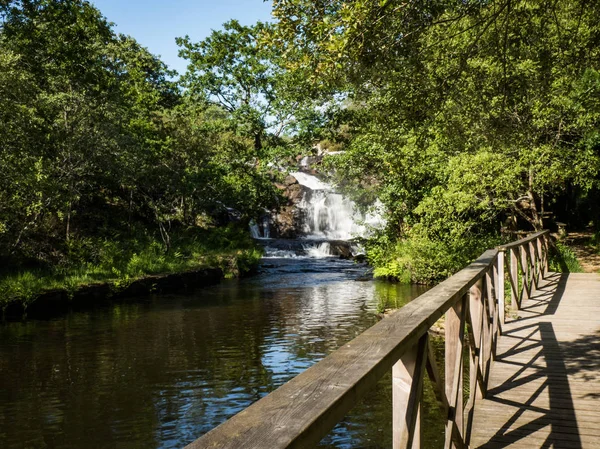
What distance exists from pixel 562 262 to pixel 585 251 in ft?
13.8

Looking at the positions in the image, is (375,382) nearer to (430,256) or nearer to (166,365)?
(166,365)

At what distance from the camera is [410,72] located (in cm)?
927

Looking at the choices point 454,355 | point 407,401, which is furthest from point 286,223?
point 407,401

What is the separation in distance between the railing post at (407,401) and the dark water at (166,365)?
4481 mm

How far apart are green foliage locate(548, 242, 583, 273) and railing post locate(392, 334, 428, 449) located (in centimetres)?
1685

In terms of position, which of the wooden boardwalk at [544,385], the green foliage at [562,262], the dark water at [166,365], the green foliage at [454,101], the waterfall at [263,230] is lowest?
the dark water at [166,365]

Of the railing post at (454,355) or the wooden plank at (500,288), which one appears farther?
the wooden plank at (500,288)

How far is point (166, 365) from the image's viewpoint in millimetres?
10078

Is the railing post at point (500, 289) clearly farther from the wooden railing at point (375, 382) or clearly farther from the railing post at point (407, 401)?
the railing post at point (407, 401)

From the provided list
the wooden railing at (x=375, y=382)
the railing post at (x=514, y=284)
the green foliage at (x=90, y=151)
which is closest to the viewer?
the wooden railing at (x=375, y=382)

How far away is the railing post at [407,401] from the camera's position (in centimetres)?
217

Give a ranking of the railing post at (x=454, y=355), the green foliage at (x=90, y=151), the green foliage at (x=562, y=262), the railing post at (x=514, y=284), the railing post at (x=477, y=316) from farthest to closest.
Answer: the green foliage at (x=562, y=262) < the green foliage at (x=90, y=151) < the railing post at (x=514, y=284) < the railing post at (x=477, y=316) < the railing post at (x=454, y=355)

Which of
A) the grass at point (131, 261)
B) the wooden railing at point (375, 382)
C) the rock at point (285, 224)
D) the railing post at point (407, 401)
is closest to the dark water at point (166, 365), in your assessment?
the grass at point (131, 261)

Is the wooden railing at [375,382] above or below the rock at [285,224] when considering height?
below
